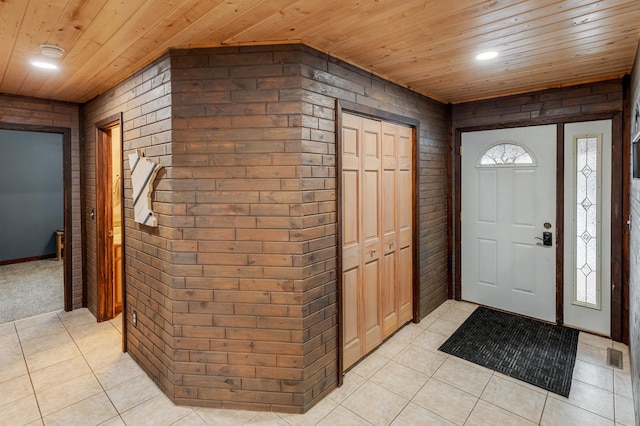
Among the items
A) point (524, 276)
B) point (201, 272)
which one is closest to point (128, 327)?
point (201, 272)

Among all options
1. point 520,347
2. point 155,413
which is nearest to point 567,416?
point 520,347

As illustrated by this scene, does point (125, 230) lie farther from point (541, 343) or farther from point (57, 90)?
point (541, 343)

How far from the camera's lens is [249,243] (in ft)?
7.36

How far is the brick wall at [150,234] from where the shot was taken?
235 centimetres

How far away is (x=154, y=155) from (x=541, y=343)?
11.8ft

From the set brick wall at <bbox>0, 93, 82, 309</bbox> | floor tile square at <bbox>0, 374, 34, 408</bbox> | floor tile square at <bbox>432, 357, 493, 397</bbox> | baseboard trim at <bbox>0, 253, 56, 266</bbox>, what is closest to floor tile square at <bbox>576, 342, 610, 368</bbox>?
floor tile square at <bbox>432, 357, 493, 397</bbox>

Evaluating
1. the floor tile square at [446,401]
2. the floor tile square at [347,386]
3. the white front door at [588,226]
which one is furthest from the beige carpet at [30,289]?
the white front door at [588,226]

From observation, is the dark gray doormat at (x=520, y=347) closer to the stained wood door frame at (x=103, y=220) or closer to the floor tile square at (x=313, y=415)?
the floor tile square at (x=313, y=415)

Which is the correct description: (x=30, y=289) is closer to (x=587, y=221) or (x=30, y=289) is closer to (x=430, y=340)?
(x=430, y=340)

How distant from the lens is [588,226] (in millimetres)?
3311

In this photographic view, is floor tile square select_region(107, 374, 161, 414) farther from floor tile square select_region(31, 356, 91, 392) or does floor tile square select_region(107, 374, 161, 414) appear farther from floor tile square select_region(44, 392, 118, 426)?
floor tile square select_region(31, 356, 91, 392)

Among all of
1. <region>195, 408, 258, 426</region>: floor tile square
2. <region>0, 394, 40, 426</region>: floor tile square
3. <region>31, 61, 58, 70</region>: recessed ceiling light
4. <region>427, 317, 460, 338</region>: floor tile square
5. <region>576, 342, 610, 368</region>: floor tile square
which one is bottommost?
<region>195, 408, 258, 426</region>: floor tile square

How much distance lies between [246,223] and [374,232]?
1.23m

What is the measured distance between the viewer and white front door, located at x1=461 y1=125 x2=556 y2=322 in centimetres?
352
